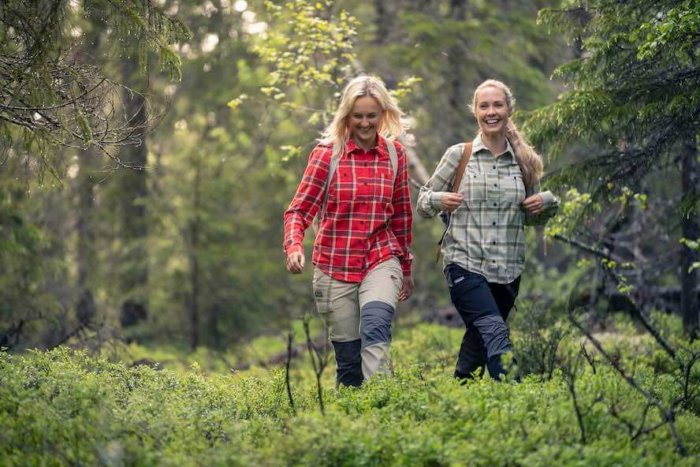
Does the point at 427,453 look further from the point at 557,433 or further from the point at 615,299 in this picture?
the point at 615,299

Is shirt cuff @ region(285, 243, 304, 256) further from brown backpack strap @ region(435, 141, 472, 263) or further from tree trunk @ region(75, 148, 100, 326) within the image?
tree trunk @ region(75, 148, 100, 326)

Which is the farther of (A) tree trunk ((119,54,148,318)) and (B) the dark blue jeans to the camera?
(A) tree trunk ((119,54,148,318))

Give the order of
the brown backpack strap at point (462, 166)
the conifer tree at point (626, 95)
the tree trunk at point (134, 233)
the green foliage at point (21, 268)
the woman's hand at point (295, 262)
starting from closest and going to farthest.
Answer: the woman's hand at point (295, 262) < the brown backpack strap at point (462, 166) < the conifer tree at point (626, 95) < the green foliage at point (21, 268) < the tree trunk at point (134, 233)

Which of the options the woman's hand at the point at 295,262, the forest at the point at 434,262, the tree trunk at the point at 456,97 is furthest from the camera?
the tree trunk at the point at 456,97

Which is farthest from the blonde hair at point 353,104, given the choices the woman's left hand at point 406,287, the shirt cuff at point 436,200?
the woman's left hand at point 406,287

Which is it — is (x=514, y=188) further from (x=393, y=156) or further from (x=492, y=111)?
(x=393, y=156)

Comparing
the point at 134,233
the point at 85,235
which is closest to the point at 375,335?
the point at 85,235

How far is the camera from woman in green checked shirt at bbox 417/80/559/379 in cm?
655

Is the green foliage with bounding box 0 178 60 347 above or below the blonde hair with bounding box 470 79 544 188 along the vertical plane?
below

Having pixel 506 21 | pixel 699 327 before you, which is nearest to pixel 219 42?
pixel 506 21

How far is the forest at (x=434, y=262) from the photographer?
4898 mm

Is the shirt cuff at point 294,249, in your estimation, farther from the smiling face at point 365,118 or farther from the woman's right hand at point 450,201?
the woman's right hand at point 450,201

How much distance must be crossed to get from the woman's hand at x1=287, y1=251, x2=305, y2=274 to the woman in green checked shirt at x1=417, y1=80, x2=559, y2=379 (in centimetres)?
95

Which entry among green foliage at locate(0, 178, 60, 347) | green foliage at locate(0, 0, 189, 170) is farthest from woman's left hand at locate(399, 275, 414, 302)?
green foliage at locate(0, 178, 60, 347)
